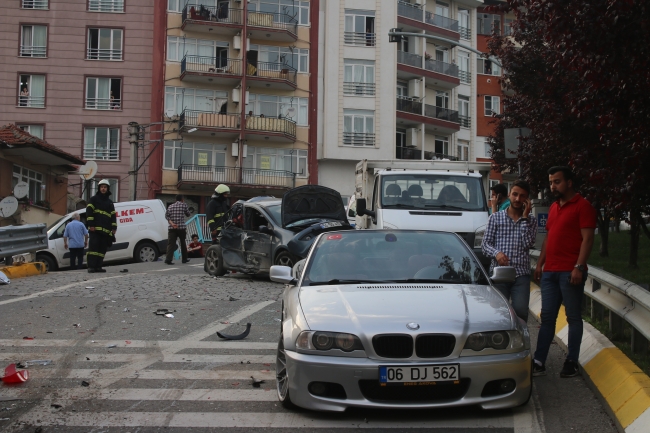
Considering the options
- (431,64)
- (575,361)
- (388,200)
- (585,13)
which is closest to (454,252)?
→ (575,361)

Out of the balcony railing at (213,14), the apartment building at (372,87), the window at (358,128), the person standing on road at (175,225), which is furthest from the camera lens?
the window at (358,128)

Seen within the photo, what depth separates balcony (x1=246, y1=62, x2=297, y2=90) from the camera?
49.6m

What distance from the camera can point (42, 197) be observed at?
36062mm

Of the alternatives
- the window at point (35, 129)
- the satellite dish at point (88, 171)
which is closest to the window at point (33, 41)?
the window at point (35, 129)

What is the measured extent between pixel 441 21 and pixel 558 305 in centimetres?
5267

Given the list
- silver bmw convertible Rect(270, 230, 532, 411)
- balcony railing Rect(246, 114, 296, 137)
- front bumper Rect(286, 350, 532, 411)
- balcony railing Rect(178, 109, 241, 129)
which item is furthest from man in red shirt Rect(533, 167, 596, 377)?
balcony railing Rect(246, 114, 296, 137)

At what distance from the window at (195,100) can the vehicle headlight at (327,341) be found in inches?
1737

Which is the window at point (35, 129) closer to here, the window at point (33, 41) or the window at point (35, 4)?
the window at point (33, 41)

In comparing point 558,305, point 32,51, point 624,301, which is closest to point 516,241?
point 558,305

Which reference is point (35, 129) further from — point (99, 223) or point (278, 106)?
point (99, 223)

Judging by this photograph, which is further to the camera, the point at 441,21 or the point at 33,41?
the point at 441,21

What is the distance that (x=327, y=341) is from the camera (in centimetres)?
591

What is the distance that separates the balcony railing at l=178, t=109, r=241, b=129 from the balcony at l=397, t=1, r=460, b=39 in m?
13.1

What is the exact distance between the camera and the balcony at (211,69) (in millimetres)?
48531
